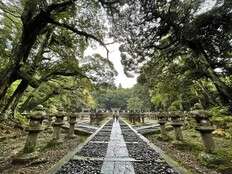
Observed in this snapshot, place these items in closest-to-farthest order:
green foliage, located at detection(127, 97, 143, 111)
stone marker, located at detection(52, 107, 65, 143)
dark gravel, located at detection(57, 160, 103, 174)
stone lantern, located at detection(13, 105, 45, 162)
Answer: dark gravel, located at detection(57, 160, 103, 174) → stone lantern, located at detection(13, 105, 45, 162) → stone marker, located at detection(52, 107, 65, 143) → green foliage, located at detection(127, 97, 143, 111)

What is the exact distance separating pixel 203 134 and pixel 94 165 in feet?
9.55

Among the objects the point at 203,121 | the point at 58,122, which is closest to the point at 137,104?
the point at 58,122

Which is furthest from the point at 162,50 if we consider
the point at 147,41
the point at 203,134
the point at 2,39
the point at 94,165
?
the point at 2,39

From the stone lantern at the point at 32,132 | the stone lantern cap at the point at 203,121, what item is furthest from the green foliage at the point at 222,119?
the stone lantern at the point at 32,132

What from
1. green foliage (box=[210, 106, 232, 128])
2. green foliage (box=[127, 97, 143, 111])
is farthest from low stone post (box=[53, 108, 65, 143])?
green foliage (box=[127, 97, 143, 111])

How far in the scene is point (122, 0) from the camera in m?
7.75

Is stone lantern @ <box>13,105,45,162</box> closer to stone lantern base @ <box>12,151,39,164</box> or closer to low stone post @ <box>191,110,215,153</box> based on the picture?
stone lantern base @ <box>12,151,39,164</box>

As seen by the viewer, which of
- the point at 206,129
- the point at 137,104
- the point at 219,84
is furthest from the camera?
the point at 137,104

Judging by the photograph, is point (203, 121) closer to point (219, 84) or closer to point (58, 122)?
point (219, 84)

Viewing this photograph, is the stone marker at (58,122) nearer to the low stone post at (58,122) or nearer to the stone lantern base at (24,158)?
the low stone post at (58,122)

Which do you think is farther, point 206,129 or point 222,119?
point 222,119

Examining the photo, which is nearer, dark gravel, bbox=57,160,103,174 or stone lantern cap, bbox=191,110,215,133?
dark gravel, bbox=57,160,103,174

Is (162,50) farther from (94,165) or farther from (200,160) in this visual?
(94,165)

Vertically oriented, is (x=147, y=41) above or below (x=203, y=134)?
above
